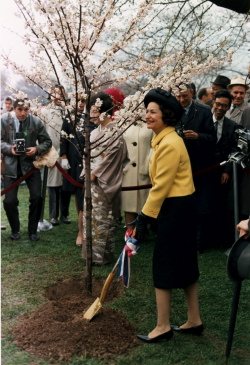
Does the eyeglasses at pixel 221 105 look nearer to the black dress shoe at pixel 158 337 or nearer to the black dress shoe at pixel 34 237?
the black dress shoe at pixel 34 237

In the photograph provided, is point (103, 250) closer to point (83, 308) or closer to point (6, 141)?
point (83, 308)

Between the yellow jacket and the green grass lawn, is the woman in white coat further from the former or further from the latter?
the yellow jacket

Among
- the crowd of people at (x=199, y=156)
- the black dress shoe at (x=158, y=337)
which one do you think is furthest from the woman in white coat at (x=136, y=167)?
the black dress shoe at (x=158, y=337)

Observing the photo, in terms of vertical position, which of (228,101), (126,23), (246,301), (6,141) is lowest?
(246,301)

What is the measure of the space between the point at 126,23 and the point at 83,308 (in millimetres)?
2468

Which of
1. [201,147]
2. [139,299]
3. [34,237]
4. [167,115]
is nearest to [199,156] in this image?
[201,147]

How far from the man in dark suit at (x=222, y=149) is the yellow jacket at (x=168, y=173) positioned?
2.74 metres

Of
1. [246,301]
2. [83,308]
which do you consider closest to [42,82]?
[83,308]

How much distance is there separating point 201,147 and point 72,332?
3.23 m

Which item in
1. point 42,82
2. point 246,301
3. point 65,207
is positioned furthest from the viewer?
point 65,207

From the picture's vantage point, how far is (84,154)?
4.17 m

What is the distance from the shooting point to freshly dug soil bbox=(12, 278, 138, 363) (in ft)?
11.2

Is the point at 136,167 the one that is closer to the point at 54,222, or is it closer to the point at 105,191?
the point at 105,191

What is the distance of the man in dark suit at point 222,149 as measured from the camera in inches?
243
